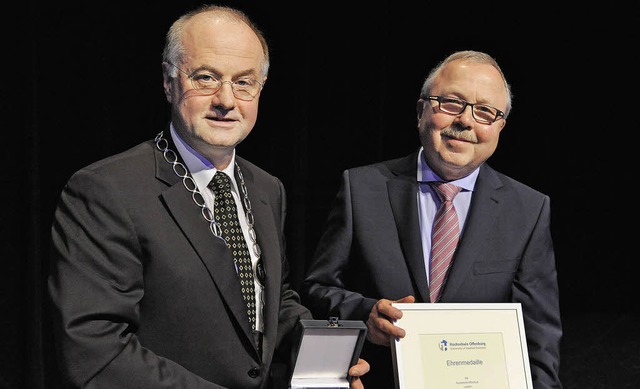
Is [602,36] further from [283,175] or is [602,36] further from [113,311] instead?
[113,311]

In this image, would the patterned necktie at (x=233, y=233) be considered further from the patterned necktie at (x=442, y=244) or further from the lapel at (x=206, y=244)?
the patterned necktie at (x=442, y=244)

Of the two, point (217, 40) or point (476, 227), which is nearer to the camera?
point (217, 40)

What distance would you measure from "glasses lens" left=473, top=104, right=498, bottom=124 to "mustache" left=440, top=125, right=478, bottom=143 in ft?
0.17

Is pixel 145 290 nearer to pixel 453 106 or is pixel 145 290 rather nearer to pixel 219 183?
pixel 219 183

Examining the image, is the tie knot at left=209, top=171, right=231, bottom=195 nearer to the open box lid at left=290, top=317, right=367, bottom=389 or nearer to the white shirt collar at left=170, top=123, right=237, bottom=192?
the white shirt collar at left=170, top=123, right=237, bottom=192

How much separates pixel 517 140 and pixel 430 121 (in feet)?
6.28

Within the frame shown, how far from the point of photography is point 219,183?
1.88 metres

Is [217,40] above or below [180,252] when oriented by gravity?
above

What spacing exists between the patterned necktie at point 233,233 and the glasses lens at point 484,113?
2.52 ft

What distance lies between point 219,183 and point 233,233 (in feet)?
0.43

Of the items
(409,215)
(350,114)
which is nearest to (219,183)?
A: (409,215)

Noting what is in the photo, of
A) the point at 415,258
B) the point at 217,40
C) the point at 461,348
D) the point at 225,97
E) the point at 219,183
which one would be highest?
the point at 217,40

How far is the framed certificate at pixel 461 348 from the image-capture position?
1.90m

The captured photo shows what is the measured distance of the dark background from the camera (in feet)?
10.6
